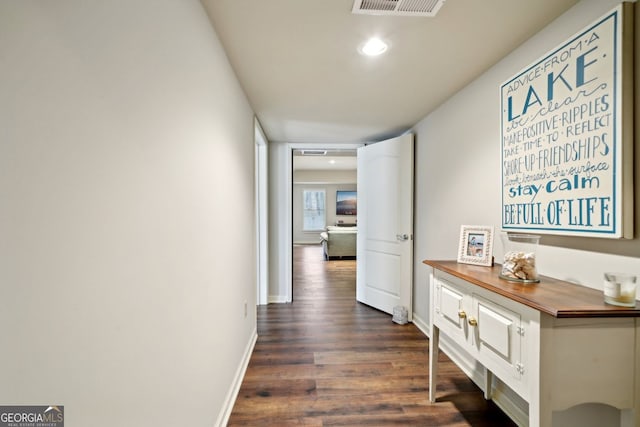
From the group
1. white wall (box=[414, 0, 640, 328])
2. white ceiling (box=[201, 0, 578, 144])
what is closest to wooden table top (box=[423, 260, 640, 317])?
white wall (box=[414, 0, 640, 328])

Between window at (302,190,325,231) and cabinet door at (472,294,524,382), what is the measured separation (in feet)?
29.2

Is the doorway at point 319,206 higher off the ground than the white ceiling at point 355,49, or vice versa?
the white ceiling at point 355,49

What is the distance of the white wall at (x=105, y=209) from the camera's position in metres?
0.49

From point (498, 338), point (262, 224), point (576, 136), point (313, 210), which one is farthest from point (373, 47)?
point (313, 210)

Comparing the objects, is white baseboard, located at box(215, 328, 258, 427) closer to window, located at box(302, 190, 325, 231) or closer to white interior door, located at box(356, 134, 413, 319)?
white interior door, located at box(356, 134, 413, 319)

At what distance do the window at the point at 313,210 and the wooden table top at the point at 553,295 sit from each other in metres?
Result: 8.73

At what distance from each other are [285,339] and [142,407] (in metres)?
2.03

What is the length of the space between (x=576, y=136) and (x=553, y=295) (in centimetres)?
72

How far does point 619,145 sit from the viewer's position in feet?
3.59

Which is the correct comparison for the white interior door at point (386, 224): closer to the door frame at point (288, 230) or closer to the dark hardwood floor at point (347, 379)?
the dark hardwood floor at point (347, 379)

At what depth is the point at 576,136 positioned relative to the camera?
1266 mm

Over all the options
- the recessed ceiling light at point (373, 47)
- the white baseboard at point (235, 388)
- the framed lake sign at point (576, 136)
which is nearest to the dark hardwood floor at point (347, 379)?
the white baseboard at point (235, 388)

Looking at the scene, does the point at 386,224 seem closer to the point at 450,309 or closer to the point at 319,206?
the point at 450,309

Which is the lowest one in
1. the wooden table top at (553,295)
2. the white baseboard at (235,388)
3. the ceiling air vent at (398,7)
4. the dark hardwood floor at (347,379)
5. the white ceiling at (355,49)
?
the dark hardwood floor at (347,379)
